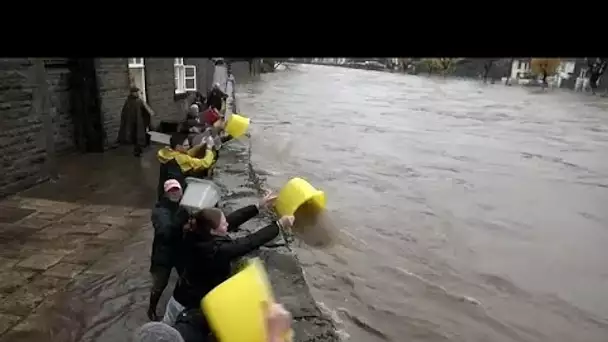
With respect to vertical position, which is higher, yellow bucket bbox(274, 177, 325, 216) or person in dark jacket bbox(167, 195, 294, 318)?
person in dark jacket bbox(167, 195, 294, 318)

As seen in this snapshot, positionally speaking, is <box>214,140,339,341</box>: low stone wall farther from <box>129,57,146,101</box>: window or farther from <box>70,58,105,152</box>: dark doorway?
<box>129,57,146,101</box>: window

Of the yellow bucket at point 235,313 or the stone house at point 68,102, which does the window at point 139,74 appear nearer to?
the stone house at point 68,102

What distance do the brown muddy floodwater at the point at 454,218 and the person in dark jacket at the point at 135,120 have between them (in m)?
3.02

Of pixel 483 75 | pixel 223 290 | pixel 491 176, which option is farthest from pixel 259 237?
pixel 483 75

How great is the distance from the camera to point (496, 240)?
1078cm

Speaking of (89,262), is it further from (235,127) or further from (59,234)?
(235,127)

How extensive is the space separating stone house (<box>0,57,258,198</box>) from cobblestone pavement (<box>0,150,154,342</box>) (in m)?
0.55

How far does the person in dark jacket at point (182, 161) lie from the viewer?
6.13 metres

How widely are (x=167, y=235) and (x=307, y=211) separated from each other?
4.44 m

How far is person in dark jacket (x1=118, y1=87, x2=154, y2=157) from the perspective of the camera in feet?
38.2

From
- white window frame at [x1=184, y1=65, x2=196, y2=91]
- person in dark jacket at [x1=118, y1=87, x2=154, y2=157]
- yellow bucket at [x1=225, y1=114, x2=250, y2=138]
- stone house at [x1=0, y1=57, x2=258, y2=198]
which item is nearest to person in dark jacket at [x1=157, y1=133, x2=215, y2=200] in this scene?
stone house at [x1=0, y1=57, x2=258, y2=198]
